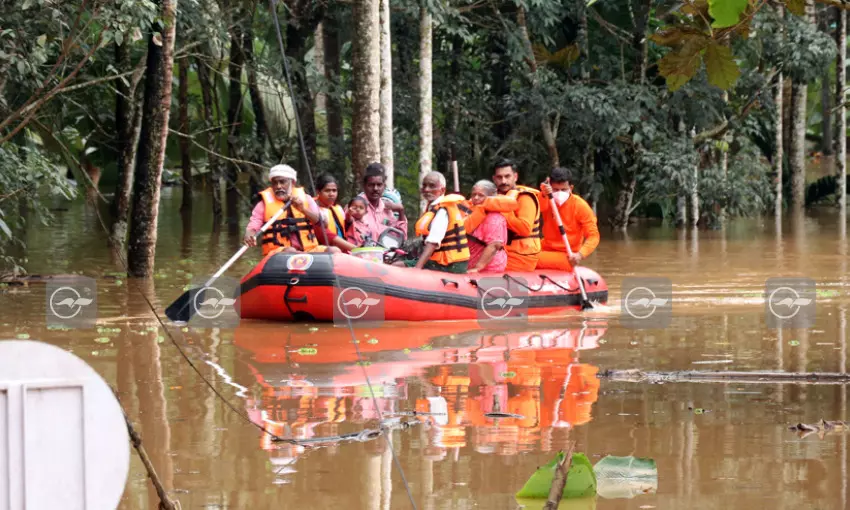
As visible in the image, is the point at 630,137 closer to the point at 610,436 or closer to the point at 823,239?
the point at 823,239

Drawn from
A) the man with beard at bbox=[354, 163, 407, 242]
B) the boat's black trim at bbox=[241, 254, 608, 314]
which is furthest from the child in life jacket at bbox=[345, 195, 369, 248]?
the boat's black trim at bbox=[241, 254, 608, 314]

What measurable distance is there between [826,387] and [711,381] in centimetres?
62

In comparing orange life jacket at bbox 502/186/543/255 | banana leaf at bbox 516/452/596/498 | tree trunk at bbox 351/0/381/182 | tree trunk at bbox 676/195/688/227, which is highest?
tree trunk at bbox 351/0/381/182

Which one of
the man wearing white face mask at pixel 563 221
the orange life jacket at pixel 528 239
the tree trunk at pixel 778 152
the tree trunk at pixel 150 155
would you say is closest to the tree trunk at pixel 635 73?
the tree trunk at pixel 778 152

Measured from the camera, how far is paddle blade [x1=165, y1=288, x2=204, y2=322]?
9828mm

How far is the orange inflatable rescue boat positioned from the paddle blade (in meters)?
0.41

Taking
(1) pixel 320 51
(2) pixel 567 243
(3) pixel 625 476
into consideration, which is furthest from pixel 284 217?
(1) pixel 320 51

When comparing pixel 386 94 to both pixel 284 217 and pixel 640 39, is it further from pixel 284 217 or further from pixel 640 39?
pixel 640 39

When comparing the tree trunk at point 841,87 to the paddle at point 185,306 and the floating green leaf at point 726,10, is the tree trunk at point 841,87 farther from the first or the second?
the floating green leaf at point 726,10

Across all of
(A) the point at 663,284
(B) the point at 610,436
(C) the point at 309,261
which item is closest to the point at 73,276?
(C) the point at 309,261

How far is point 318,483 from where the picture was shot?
4766mm

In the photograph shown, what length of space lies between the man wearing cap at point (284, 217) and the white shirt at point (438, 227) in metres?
0.84

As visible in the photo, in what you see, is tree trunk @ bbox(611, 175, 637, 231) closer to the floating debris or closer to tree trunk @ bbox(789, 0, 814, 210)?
tree trunk @ bbox(789, 0, 814, 210)

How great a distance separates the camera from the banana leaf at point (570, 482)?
4.13 meters
